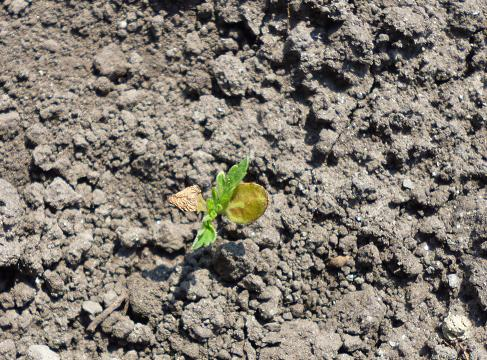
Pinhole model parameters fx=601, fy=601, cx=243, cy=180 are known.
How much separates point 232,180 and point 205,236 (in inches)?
9.7

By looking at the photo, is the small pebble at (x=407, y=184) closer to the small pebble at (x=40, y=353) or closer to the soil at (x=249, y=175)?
the soil at (x=249, y=175)

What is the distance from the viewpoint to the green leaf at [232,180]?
2.38 meters

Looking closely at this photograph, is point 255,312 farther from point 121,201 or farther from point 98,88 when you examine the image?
point 98,88

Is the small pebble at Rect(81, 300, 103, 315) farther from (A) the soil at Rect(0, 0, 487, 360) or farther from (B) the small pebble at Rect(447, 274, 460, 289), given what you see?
(B) the small pebble at Rect(447, 274, 460, 289)

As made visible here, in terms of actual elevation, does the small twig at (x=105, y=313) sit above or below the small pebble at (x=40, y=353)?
above

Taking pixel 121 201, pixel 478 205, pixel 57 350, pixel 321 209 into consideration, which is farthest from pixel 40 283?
pixel 478 205

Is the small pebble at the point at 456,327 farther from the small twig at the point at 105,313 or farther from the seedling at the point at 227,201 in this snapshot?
the small twig at the point at 105,313

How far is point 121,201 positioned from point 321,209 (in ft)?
2.82

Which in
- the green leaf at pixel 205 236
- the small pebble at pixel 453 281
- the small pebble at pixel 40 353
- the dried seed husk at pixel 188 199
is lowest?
the small pebble at pixel 40 353

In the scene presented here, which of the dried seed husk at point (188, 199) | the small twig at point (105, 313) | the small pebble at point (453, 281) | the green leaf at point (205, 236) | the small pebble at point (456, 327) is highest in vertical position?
the dried seed husk at point (188, 199)

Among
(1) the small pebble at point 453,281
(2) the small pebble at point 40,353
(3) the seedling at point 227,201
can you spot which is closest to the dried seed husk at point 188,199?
(3) the seedling at point 227,201

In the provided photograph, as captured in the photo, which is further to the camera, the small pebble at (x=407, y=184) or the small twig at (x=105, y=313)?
the small pebble at (x=407, y=184)

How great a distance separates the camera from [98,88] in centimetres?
275

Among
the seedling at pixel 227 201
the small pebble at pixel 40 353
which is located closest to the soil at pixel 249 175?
the small pebble at pixel 40 353
